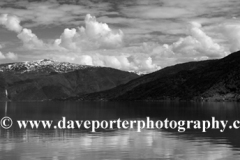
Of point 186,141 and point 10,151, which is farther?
point 186,141

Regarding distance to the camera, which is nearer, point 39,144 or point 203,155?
point 203,155

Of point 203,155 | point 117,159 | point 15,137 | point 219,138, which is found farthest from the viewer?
point 15,137

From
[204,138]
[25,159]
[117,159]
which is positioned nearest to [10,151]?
[25,159]

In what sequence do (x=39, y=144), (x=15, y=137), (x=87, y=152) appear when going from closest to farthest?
(x=87, y=152), (x=39, y=144), (x=15, y=137)

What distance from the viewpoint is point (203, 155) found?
174ft

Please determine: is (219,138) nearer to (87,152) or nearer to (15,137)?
(87,152)

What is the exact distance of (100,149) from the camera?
59.4m

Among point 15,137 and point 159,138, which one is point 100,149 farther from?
point 15,137

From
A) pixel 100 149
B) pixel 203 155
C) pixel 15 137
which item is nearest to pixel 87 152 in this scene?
pixel 100 149

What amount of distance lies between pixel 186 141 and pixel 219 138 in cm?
858

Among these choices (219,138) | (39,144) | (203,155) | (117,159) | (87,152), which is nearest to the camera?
(117,159)

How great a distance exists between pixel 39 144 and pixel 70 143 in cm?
592

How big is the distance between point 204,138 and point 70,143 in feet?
92.2

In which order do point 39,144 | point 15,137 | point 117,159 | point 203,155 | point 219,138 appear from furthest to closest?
point 15,137, point 219,138, point 39,144, point 203,155, point 117,159
